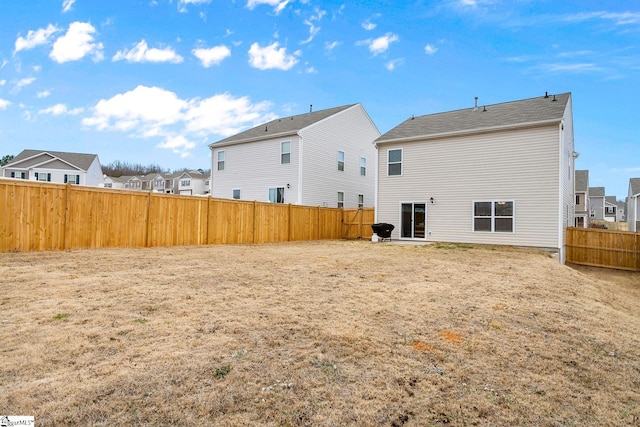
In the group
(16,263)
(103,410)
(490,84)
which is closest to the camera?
(103,410)

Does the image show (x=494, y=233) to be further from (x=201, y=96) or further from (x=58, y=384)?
(x=201, y=96)

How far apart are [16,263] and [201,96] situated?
2346cm

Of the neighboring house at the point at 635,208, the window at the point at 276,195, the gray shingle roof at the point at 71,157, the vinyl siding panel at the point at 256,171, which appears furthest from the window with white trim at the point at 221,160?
the neighboring house at the point at 635,208

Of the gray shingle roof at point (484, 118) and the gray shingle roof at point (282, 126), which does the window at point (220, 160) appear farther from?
the gray shingle roof at point (484, 118)

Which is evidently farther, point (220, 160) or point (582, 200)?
point (582, 200)

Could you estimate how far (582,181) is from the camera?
113 ft

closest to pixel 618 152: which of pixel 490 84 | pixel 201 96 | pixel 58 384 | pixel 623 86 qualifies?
pixel 623 86

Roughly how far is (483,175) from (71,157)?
4211 cm

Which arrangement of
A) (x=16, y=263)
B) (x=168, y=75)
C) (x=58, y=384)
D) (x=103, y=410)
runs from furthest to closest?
1. (x=168, y=75)
2. (x=16, y=263)
3. (x=58, y=384)
4. (x=103, y=410)

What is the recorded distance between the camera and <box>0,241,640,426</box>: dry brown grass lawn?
230 cm

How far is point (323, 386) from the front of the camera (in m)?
2.59

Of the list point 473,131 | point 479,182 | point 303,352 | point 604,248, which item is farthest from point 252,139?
point 303,352

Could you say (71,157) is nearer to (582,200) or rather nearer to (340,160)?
(340,160)
